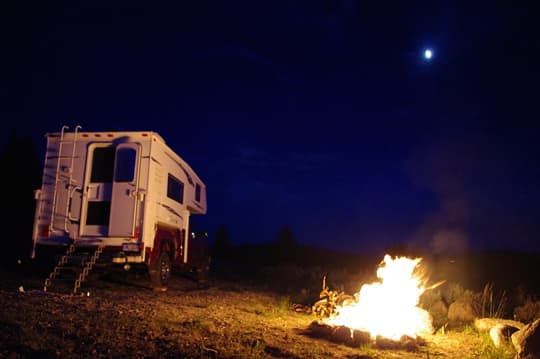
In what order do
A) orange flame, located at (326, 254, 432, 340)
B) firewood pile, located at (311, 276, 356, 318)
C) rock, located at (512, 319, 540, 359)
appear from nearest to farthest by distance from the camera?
rock, located at (512, 319, 540, 359) < orange flame, located at (326, 254, 432, 340) < firewood pile, located at (311, 276, 356, 318)

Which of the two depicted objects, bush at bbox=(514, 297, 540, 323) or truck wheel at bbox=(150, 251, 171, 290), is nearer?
bush at bbox=(514, 297, 540, 323)

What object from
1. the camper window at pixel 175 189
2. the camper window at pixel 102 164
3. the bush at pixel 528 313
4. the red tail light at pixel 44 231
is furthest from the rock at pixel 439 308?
the red tail light at pixel 44 231

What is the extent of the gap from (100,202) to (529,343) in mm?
8918

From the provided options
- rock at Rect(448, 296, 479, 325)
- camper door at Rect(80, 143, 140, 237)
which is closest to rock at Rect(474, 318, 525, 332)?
rock at Rect(448, 296, 479, 325)

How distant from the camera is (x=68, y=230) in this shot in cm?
1065

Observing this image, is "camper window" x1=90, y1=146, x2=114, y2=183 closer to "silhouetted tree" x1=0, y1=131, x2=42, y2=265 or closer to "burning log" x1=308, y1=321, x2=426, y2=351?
"burning log" x1=308, y1=321, x2=426, y2=351

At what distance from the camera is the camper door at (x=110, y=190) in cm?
1051

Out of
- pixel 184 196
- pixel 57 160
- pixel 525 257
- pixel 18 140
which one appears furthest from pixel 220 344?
pixel 525 257

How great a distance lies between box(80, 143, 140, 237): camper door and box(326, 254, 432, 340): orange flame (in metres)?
5.25

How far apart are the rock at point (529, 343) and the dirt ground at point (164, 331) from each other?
Answer: 0.24m

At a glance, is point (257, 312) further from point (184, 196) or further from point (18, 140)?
point (18, 140)

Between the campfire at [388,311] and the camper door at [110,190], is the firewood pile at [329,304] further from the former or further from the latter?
the camper door at [110,190]

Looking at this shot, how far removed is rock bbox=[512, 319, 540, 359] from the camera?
600 cm

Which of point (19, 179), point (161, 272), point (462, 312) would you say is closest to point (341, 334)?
point (462, 312)
